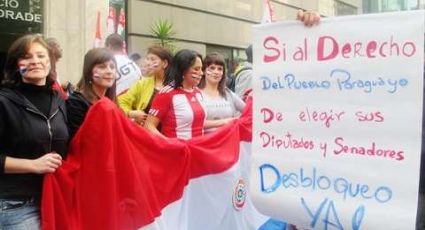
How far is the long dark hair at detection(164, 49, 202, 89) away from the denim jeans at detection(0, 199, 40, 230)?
2.15 m

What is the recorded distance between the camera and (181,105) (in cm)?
483

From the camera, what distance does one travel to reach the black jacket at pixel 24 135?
280 cm

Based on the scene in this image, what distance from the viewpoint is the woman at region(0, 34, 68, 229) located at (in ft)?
9.22

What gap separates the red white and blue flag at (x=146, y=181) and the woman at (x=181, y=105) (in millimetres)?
518

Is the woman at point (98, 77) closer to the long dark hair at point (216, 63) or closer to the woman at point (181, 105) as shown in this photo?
the woman at point (181, 105)

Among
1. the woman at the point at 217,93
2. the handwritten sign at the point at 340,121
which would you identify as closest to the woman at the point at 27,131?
the handwritten sign at the point at 340,121

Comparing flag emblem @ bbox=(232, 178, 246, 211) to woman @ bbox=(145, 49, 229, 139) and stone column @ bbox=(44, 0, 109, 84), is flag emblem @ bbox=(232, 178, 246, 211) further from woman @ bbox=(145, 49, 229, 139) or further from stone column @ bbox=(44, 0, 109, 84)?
stone column @ bbox=(44, 0, 109, 84)

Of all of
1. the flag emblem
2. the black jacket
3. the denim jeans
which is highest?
the black jacket

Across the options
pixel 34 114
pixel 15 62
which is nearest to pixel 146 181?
pixel 34 114

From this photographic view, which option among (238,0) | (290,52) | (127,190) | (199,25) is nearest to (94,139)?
(127,190)

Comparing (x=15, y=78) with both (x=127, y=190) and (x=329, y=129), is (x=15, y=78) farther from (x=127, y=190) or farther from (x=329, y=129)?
(x=329, y=129)

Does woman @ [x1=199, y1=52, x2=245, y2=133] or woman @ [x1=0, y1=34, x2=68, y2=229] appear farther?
woman @ [x1=199, y1=52, x2=245, y2=133]

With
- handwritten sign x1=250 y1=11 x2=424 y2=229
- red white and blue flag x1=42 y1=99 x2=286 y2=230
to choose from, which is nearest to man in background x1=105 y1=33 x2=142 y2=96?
red white and blue flag x1=42 y1=99 x2=286 y2=230

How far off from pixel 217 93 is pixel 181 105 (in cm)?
70
